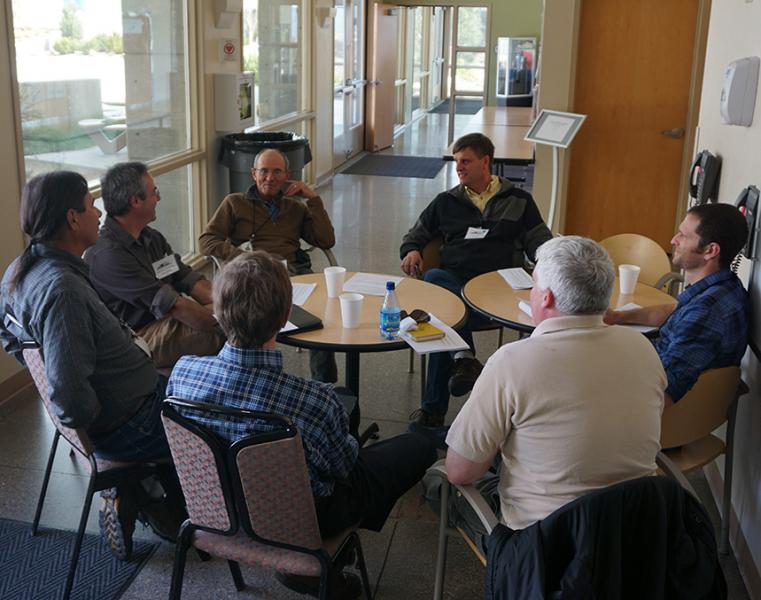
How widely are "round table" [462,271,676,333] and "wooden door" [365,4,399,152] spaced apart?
9.21 meters

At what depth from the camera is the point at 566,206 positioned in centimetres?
643

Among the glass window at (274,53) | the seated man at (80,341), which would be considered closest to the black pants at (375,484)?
the seated man at (80,341)

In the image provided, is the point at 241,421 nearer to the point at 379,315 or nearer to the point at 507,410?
the point at 507,410

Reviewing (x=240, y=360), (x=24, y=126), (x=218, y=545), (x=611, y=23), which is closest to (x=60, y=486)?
(x=218, y=545)

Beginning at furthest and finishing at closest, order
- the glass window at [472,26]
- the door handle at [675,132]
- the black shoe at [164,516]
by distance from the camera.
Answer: the glass window at [472,26], the door handle at [675,132], the black shoe at [164,516]

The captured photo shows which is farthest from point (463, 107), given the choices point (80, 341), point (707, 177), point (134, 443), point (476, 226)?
point (80, 341)

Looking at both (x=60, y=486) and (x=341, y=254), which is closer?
(x=60, y=486)

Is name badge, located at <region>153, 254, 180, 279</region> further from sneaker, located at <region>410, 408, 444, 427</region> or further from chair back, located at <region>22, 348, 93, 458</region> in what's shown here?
sneaker, located at <region>410, 408, 444, 427</region>

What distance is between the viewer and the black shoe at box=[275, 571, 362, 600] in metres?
2.52

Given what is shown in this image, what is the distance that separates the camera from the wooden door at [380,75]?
1208 centimetres

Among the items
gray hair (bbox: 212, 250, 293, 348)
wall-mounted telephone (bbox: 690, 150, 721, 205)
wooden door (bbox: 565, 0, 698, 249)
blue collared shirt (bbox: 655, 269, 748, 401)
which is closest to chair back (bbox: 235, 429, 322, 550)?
gray hair (bbox: 212, 250, 293, 348)

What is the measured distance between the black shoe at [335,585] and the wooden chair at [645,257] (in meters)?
1.95

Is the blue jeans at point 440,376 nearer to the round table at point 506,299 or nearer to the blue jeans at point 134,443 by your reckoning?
the round table at point 506,299

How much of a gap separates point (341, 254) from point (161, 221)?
1.52 m
